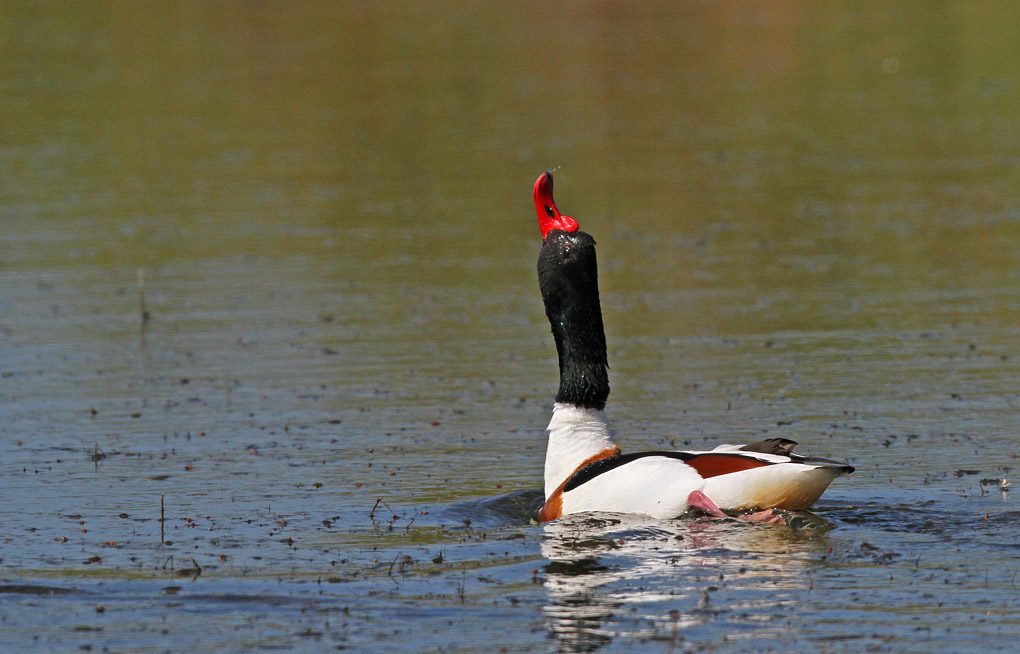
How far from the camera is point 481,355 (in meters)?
15.0

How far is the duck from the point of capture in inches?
351

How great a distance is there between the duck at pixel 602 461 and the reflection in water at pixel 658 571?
12cm

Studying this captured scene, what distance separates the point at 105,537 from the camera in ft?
31.3

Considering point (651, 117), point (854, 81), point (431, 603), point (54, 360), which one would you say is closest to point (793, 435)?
point (431, 603)

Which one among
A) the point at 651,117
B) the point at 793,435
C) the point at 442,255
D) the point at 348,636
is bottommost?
the point at 348,636

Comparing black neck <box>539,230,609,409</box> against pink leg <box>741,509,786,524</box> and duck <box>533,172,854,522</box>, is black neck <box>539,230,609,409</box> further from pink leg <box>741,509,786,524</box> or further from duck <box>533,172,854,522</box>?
pink leg <box>741,509,786,524</box>

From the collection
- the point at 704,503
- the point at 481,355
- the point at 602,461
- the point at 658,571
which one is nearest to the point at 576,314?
the point at 602,461

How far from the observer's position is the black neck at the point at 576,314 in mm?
10078

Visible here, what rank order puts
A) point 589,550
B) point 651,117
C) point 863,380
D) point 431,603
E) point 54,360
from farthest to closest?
point 651,117 → point 54,360 → point 863,380 → point 589,550 → point 431,603

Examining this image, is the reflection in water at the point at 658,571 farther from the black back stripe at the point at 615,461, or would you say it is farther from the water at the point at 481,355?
the black back stripe at the point at 615,461

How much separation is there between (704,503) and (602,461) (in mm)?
886

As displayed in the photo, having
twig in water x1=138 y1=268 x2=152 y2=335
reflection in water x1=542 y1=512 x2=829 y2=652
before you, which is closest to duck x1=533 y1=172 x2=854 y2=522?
reflection in water x1=542 y1=512 x2=829 y2=652

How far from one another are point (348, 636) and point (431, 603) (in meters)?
0.62

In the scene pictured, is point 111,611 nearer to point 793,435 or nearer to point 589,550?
point 589,550
